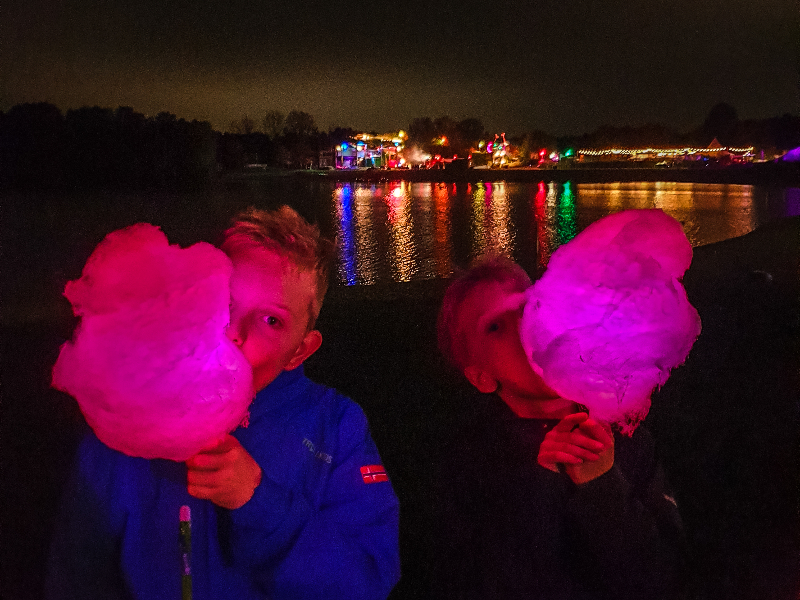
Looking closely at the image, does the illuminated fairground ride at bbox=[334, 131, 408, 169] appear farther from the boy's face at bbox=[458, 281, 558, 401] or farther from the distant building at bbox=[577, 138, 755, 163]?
the boy's face at bbox=[458, 281, 558, 401]

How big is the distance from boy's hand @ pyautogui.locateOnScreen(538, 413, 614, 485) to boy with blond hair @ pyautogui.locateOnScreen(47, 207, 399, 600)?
509mm

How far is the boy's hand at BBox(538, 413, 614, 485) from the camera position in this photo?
1.42 metres

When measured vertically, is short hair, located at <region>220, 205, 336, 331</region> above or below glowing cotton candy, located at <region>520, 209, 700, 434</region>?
above

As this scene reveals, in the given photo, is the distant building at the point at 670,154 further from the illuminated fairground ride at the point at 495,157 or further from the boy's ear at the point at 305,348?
the boy's ear at the point at 305,348

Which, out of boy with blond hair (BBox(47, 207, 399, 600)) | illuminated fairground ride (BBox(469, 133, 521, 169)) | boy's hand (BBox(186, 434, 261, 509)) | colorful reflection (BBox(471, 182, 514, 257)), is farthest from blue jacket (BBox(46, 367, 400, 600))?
illuminated fairground ride (BBox(469, 133, 521, 169))

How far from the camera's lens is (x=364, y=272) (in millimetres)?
9047

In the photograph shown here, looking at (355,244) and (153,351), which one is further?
(355,244)

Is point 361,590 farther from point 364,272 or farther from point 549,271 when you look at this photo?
point 364,272

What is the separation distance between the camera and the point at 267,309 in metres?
1.41

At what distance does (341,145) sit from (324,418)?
153ft

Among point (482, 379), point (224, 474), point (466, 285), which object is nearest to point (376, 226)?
point (466, 285)

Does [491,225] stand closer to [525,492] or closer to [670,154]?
[525,492]

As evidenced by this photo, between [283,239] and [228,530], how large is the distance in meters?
0.74

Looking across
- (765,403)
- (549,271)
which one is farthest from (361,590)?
(765,403)
